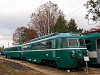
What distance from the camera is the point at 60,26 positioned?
234 feet

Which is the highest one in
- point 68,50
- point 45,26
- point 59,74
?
point 45,26

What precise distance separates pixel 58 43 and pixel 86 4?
75.4 feet

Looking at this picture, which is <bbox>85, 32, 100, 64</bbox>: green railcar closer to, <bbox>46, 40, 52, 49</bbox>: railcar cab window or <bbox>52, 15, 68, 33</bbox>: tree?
<bbox>46, 40, 52, 49</bbox>: railcar cab window

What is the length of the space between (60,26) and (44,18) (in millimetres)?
4480

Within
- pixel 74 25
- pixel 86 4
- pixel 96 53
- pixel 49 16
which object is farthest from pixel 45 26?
pixel 96 53

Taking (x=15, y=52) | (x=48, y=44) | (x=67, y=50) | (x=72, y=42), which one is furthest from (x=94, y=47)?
(x=15, y=52)

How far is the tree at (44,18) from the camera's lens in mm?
69250

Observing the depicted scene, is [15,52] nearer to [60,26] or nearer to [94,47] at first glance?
[60,26]

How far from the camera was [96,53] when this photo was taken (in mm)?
27188

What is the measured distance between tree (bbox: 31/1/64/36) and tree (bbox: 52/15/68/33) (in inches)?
43.8

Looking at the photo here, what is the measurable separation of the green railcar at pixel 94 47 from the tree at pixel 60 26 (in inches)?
1562

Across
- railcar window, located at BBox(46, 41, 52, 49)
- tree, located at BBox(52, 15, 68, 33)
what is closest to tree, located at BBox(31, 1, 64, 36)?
tree, located at BBox(52, 15, 68, 33)

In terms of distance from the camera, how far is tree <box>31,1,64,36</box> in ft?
227

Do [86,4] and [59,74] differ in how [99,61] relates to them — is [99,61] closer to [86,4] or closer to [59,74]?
[59,74]
